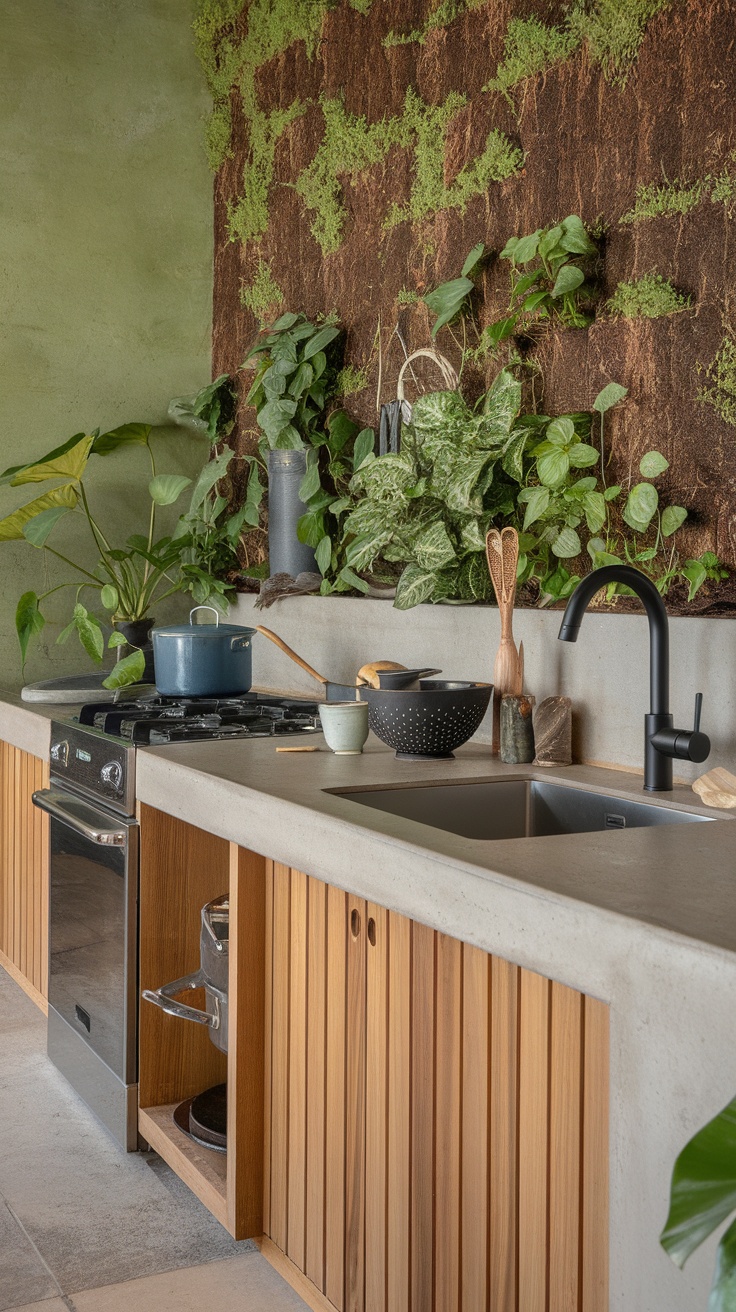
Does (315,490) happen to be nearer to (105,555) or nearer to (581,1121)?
(105,555)

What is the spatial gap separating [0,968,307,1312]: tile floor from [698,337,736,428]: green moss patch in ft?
5.58

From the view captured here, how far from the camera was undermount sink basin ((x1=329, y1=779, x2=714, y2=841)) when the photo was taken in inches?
78.5

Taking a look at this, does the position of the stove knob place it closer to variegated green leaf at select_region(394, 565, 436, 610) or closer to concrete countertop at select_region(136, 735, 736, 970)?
concrete countertop at select_region(136, 735, 736, 970)

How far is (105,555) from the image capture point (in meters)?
3.91

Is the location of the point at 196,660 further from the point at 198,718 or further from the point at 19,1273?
the point at 19,1273

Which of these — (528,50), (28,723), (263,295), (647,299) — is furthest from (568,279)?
(28,723)

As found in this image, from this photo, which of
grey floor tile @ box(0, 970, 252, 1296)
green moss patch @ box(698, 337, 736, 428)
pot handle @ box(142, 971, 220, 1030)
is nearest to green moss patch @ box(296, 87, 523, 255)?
green moss patch @ box(698, 337, 736, 428)

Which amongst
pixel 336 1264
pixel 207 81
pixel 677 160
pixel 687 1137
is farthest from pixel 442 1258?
pixel 207 81

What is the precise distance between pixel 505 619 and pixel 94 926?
3.65 feet

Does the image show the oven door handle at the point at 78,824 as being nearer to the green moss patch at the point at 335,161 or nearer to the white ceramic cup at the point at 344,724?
the white ceramic cup at the point at 344,724

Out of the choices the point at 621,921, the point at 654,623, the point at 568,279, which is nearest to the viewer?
the point at 621,921

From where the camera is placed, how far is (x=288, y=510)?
3.54m

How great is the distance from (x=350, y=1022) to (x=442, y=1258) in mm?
342

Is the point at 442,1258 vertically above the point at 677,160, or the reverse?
the point at 677,160
